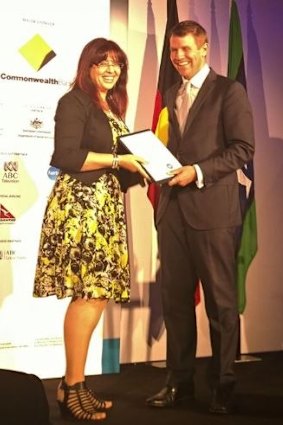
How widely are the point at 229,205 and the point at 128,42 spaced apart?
1650 mm

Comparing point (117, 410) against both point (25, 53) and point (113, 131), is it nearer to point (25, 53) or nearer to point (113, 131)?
point (113, 131)

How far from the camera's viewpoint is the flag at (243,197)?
184 inches

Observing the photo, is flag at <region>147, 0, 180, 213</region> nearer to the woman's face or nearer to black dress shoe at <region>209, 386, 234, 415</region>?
the woman's face

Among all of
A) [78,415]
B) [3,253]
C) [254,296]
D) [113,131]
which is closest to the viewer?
[78,415]

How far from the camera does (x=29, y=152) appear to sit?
3.78m

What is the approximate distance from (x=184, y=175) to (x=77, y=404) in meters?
1.09

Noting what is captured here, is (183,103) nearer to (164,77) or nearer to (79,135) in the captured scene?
(79,135)

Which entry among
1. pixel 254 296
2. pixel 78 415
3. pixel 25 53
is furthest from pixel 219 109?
pixel 254 296

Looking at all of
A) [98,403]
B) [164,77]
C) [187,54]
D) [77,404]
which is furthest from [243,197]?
[77,404]

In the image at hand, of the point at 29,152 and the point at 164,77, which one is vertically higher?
the point at 164,77

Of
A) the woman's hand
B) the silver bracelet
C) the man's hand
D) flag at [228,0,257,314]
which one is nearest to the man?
the man's hand

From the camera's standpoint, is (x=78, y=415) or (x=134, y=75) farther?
(x=134, y=75)

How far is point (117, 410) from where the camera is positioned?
3.19m

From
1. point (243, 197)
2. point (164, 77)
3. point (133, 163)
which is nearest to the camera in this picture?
point (133, 163)
